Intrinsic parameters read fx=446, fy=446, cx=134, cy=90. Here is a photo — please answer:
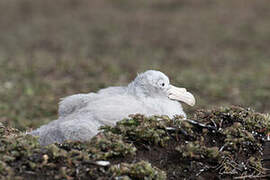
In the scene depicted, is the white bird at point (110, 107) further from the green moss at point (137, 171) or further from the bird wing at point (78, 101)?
the green moss at point (137, 171)

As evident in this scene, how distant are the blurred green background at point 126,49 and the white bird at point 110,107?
1.23 m

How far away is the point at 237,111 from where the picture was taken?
14.2 ft

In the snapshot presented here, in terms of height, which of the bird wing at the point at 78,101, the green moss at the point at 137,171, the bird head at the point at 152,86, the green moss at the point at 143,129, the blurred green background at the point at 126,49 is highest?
the blurred green background at the point at 126,49

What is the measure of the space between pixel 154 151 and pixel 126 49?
37.3 feet

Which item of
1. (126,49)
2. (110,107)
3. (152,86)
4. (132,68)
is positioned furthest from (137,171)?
(126,49)

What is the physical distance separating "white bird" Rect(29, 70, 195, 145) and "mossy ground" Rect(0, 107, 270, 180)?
31 cm

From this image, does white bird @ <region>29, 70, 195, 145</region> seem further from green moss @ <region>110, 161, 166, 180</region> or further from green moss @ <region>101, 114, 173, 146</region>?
green moss @ <region>110, 161, 166, 180</region>

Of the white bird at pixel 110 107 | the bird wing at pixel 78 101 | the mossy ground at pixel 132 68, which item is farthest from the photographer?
the bird wing at pixel 78 101

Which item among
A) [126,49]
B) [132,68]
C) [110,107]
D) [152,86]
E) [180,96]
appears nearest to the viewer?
[110,107]

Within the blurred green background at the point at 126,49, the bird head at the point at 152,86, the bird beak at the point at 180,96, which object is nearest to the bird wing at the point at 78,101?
the bird head at the point at 152,86

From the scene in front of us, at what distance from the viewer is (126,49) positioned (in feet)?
49.4

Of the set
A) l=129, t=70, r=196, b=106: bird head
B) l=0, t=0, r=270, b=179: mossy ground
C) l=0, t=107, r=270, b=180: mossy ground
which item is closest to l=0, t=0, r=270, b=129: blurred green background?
l=0, t=0, r=270, b=179: mossy ground

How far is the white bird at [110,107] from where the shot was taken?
4137mm

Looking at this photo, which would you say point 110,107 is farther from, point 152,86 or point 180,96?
point 180,96
